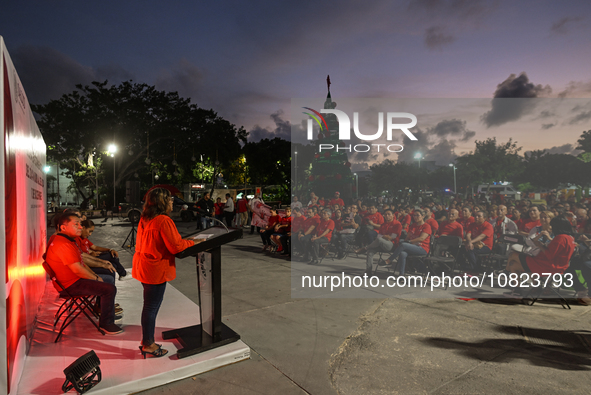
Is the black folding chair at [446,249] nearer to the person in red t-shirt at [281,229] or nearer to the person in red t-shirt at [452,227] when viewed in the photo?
the person in red t-shirt at [452,227]

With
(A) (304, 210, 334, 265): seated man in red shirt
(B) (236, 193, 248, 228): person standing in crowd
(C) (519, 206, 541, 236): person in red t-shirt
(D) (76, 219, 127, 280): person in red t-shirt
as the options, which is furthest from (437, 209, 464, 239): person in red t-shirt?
(B) (236, 193, 248, 228): person standing in crowd

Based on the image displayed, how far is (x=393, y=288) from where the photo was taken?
6.20 meters

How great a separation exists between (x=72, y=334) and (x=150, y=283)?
1.63m

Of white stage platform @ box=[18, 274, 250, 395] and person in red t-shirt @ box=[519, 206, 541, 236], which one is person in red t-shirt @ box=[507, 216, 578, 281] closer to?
person in red t-shirt @ box=[519, 206, 541, 236]

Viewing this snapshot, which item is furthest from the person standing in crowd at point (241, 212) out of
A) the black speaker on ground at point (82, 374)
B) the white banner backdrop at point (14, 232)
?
the black speaker on ground at point (82, 374)

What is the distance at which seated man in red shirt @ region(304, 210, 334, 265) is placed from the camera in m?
8.56

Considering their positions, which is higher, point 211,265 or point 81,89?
point 81,89

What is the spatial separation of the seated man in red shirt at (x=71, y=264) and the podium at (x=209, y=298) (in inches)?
34.3

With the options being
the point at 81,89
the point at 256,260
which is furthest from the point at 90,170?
the point at 256,260

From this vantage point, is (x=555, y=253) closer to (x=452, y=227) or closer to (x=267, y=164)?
(x=452, y=227)

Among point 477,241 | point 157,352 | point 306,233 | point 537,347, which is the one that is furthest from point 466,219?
point 157,352

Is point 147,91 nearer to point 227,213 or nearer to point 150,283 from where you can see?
point 227,213

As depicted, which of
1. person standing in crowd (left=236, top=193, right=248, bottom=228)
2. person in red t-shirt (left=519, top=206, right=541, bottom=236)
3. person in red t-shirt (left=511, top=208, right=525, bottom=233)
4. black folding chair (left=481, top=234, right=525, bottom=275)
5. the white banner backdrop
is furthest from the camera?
person standing in crowd (left=236, top=193, right=248, bottom=228)

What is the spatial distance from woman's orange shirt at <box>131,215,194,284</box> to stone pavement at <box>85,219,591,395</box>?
32.6 inches
